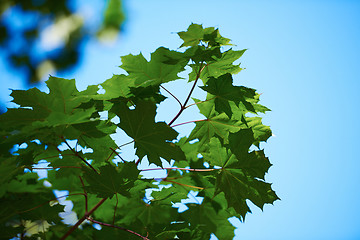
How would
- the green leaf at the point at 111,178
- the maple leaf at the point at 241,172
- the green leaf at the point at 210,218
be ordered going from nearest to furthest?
the green leaf at the point at 111,178, the maple leaf at the point at 241,172, the green leaf at the point at 210,218

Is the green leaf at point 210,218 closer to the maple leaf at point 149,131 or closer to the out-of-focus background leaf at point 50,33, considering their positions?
the maple leaf at point 149,131

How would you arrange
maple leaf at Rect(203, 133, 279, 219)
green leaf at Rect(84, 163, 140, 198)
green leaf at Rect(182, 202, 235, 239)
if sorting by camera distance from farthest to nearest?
1. green leaf at Rect(182, 202, 235, 239)
2. maple leaf at Rect(203, 133, 279, 219)
3. green leaf at Rect(84, 163, 140, 198)

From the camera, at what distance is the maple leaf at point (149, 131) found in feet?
4.67

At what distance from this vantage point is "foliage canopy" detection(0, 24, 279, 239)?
4.61 feet

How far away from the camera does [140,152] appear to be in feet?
5.04

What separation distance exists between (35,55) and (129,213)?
3.38m

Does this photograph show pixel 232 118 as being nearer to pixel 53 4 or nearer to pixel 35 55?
pixel 53 4

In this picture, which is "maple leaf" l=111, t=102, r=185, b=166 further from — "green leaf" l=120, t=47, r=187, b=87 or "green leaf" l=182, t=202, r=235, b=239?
"green leaf" l=182, t=202, r=235, b=239

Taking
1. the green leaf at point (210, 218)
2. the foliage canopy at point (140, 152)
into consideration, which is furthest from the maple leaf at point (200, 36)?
the green leaf at point (210, 218)

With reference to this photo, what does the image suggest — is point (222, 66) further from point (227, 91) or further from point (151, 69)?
point (151, 69)

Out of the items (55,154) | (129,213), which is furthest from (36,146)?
(129,213)

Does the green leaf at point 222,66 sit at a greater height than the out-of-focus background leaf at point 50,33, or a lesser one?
lesser

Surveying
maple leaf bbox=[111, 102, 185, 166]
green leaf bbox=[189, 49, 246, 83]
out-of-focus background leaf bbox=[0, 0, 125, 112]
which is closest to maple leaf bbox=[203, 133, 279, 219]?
maple leaf bbox=[111, 102, 185, 166]

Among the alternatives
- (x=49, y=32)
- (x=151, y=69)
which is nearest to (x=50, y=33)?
(x=49, y=32)
